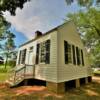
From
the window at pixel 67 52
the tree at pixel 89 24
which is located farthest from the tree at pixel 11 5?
the tree at pixel 89 24

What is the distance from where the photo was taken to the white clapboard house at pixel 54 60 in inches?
406

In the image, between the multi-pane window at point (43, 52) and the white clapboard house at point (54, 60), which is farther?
the multi-pane window at point (43, 52)

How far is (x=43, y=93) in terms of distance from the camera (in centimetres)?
959

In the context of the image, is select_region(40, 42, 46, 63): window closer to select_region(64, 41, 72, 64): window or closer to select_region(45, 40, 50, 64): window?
select_region(45, 40, 50, 64): window

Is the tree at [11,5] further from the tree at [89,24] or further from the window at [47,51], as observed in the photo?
the tree at [89,24]

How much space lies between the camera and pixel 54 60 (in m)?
10.3

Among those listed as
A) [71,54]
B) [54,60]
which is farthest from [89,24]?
[54,60]

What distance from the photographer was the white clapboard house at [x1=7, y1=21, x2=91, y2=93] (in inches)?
406

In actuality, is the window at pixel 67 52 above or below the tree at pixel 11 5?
below

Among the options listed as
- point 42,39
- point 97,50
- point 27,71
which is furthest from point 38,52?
point 97,50

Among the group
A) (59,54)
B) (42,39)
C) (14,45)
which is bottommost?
(59,54)

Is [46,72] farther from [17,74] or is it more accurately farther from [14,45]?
[14,45]

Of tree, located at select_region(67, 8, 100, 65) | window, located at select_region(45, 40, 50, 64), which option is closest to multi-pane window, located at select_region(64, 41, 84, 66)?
window, located at select_region(45, 40, 50, 64)

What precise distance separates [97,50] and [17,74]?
748 inches
